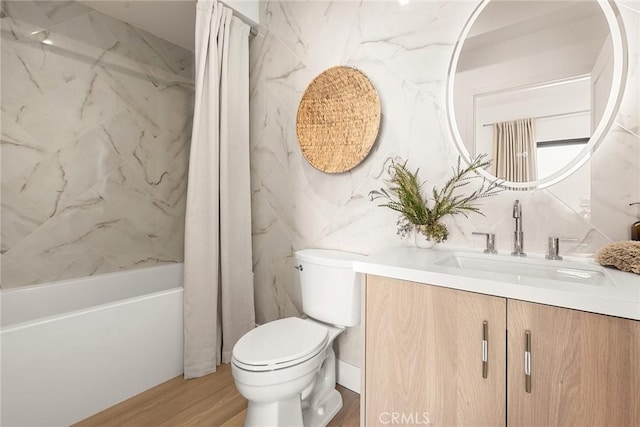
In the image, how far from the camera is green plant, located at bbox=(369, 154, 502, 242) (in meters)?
1.35

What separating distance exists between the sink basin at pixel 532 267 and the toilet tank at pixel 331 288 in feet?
1.50

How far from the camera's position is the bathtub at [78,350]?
4.20ft

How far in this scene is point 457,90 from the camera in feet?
4.66

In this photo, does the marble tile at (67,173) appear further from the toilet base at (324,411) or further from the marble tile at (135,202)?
the toilet base at (324,411)

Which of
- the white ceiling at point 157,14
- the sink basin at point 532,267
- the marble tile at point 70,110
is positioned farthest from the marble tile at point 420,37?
the marble tile at point 70,110

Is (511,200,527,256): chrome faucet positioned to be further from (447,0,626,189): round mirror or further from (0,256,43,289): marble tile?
(0,256,43,289): marble tile

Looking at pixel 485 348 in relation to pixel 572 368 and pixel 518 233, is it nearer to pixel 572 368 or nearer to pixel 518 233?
pixel 572 368

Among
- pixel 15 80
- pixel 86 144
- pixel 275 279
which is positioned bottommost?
pixel 275 279

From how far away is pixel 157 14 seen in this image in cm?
223

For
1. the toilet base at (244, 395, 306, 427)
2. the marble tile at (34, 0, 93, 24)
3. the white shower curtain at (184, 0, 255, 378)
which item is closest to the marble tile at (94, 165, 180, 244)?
the white shower curtain at (184, 0, 255, 378)

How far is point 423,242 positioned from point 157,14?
247 centimetres

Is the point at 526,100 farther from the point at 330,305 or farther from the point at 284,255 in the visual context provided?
the point at 284,255

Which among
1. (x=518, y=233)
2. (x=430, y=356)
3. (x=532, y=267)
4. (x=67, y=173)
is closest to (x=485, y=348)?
(x=430, y=356)

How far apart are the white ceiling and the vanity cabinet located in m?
2.35
